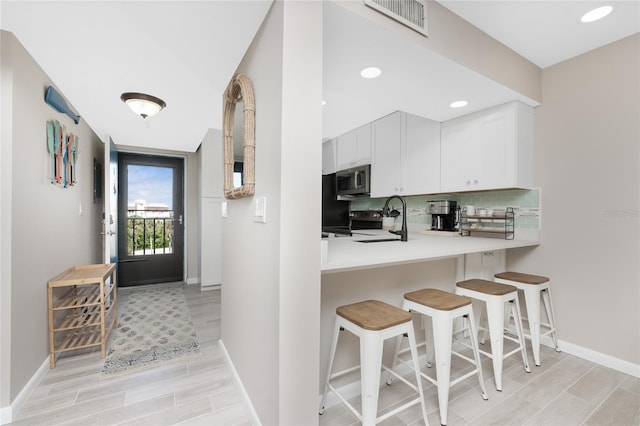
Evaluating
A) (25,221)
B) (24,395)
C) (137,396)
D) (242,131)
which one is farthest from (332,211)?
(24,395)

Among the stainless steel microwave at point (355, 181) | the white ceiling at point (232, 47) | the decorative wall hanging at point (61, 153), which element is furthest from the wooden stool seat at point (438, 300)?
the decorative wall hanging at point (61, 153)

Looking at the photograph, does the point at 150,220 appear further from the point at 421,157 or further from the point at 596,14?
the point at 596,14

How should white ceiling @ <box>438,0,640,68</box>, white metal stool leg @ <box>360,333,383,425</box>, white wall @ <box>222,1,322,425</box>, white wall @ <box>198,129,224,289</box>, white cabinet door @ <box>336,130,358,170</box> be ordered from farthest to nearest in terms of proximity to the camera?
white wall @ <box>198,129,224,289</box>
white cabinet door @ <box>336,130,358,170</box>
white ceiling @ <box>438,0,640,68</box>
white metal stool leg @ <box>360,333,383,425</box>
white wall @ <box>222,1,322,425</box>

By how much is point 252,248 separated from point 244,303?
1.26 feet

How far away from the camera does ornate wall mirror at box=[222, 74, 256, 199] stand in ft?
4.90

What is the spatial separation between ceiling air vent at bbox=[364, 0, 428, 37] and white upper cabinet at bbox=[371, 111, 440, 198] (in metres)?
1.33

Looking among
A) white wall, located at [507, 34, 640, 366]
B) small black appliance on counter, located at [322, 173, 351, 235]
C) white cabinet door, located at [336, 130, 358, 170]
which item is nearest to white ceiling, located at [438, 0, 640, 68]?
white wall, located at [507, 34, 640, 366]

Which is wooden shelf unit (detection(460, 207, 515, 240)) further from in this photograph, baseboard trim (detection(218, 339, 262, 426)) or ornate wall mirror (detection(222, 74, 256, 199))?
baseboard trim (detection(218, 339, 262, 426))

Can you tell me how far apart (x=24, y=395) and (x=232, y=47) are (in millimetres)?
2408

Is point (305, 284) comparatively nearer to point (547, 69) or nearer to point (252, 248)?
point (252, 248)

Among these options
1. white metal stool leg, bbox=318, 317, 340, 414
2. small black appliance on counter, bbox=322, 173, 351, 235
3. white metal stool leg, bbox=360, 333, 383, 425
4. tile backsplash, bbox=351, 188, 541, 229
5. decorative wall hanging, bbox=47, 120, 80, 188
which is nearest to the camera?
white metal stool leg, bbox=360, 333, 383, 425

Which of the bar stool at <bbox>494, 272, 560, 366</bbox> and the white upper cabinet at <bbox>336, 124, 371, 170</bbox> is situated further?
the white upper cabinet at <bbox>336, 124, 371, 170</bbox>

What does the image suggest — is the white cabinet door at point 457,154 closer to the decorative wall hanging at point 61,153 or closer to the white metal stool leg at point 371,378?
the white metal stool leg at point 371,378

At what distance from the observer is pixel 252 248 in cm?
153
